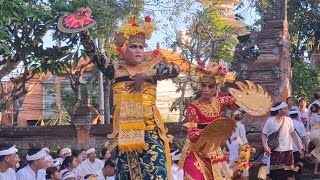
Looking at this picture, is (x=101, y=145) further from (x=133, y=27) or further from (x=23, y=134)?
(x=133, y=27)

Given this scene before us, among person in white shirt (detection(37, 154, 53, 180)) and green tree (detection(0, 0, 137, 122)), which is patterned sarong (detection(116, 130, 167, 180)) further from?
green tree (detection(0, 0, 137, 122))

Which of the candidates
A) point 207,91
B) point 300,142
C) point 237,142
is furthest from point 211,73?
point 300,142

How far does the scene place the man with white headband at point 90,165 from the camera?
12078 millimetres

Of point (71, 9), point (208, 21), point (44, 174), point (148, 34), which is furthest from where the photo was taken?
point (208, 21)

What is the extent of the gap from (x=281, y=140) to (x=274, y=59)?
5454mm

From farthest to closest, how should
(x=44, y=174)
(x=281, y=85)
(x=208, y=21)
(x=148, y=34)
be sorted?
(x=208, y=21) < (x=281, y=85) < (x=44, y=174) < (x=148, y=34)

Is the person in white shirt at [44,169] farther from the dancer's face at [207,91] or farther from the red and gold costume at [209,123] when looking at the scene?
the dancer's face at [207,91]

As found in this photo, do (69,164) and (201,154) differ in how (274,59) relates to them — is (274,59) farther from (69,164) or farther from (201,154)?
(201,154)

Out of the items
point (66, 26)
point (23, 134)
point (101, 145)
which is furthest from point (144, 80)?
point (23, 134)

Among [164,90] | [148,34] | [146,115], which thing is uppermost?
[148,34]

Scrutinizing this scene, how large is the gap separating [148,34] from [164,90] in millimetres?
32337

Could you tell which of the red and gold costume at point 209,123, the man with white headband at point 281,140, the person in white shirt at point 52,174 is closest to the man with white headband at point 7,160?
the person in white shirt at point 52,174

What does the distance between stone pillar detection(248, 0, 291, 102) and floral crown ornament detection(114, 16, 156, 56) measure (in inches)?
356

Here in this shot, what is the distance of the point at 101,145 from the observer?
56.3 ft
